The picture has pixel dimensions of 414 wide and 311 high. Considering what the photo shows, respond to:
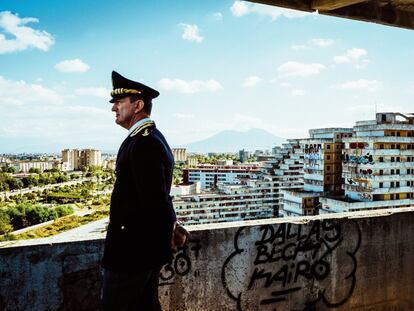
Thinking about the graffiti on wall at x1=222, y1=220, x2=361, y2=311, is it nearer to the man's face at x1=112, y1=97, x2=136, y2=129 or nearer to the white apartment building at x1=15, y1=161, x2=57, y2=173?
the man's face at x1=112, y1=97, x2=136, y2=129

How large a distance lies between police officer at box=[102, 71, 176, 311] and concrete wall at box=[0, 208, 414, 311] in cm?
67

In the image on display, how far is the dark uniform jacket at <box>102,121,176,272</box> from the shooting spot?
1894 millimetres

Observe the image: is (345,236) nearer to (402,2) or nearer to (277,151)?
(402,2)

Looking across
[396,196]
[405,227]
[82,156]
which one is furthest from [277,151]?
[82,156]

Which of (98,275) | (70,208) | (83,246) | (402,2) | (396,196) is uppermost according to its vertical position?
(402,2)

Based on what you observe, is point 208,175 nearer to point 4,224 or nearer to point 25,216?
point 25,216

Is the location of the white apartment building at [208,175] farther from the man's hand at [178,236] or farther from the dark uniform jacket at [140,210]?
the dark uniform jacket at [140,210]

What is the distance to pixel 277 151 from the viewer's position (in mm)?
81562

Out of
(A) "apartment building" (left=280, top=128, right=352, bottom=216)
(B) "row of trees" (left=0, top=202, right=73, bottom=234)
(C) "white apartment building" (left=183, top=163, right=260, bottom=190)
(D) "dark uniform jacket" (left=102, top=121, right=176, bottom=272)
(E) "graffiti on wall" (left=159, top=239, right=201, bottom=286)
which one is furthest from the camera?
(C) "white apartment building" (left=183, top=163, right=260, bottom=190)

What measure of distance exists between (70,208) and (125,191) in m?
→ 84.4

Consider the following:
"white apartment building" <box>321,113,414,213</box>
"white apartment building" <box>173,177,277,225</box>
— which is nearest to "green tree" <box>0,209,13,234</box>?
A: "white apartment building" <box>173,177,277,225</box>

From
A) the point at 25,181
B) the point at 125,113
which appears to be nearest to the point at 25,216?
the point at 25,181

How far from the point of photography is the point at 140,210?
1.91 metres

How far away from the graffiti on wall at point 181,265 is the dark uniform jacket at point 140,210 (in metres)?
0.75
